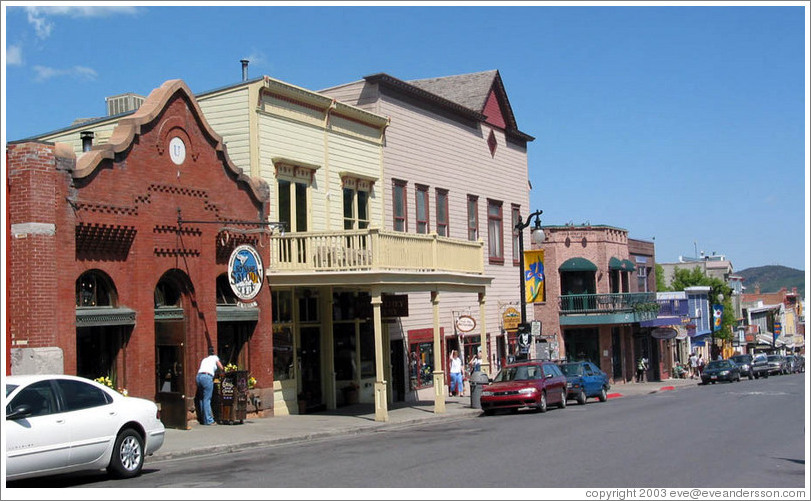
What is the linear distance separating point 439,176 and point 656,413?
11815mm

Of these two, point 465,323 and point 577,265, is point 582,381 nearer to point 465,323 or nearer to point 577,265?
point 465,323

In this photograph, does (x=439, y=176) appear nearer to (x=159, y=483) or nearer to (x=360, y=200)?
(x=360, y=200)

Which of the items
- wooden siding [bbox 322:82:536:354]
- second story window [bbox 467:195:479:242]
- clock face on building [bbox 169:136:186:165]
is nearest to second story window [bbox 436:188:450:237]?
wooden siding [bbox 322:82:536:354]

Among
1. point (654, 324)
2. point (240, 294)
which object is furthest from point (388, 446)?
point (654, 324)

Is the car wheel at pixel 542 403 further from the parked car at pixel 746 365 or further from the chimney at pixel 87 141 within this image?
the parked car at pixel 746 365

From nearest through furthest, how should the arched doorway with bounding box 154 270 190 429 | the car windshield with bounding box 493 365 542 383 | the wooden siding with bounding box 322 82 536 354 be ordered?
the arched doorway with bounding box 154 270 190 429, the car windshield with bounding box 493 365 542 383, the wooden siding with bounding box 322 82 536 354

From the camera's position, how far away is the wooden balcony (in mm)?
47781

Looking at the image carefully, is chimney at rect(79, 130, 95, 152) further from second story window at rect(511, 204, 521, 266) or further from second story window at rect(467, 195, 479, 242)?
second story window at rect(511, 204, 521, 266)

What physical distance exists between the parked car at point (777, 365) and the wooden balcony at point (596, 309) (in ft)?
45.9

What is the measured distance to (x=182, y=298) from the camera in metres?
21.6

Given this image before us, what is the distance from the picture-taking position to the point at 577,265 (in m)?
48.2

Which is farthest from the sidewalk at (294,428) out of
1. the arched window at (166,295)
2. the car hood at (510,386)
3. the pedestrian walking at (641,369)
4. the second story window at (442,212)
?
the pedestrian walking at (641,369)

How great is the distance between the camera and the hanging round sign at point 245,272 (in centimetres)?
2141

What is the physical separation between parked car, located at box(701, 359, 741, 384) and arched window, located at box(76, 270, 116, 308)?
120ft
